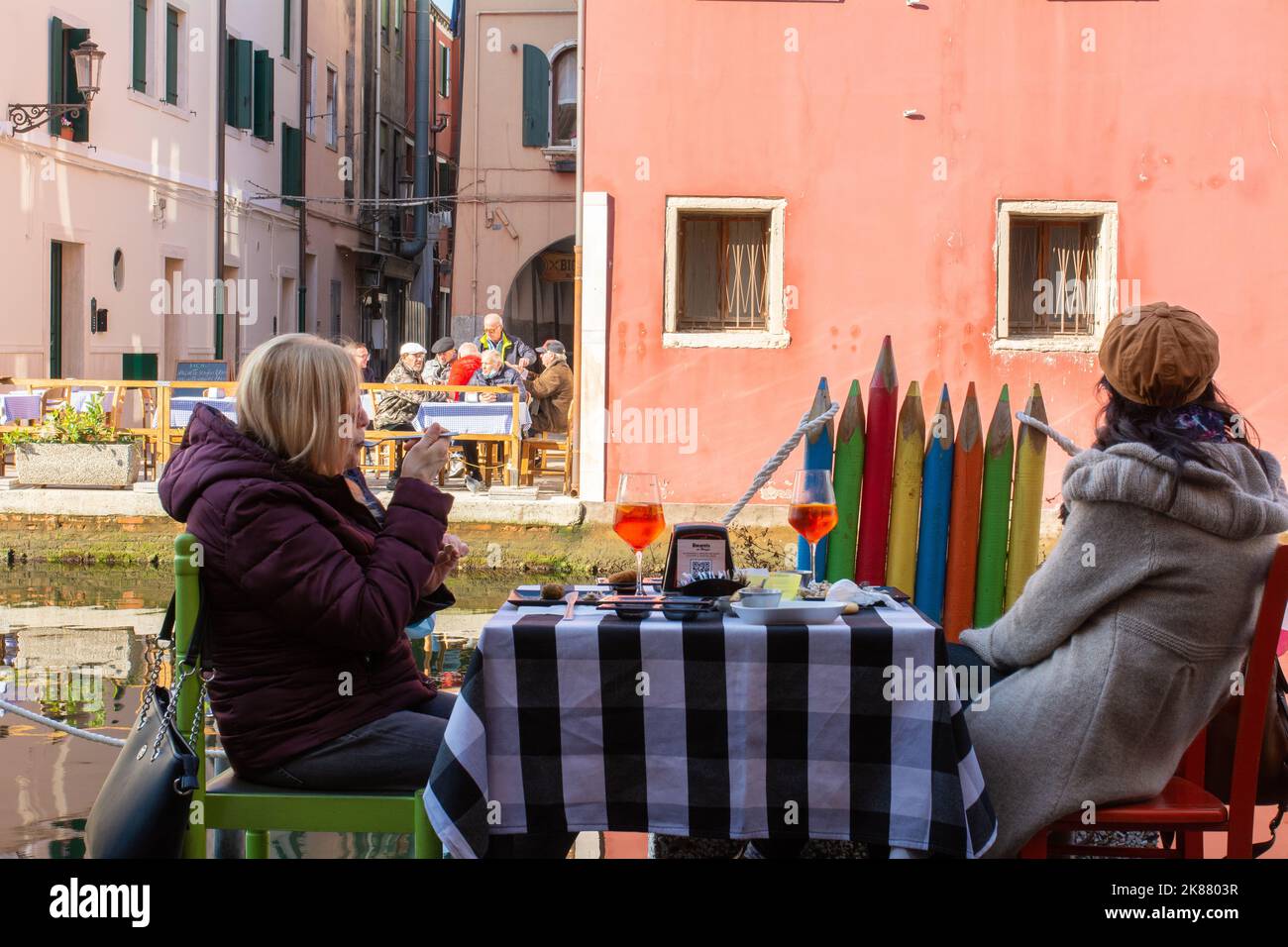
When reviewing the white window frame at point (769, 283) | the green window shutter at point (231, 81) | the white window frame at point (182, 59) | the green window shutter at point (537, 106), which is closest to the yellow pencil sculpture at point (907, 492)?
the white window frame at point (769, 283)

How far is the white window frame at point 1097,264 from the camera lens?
12039 mm

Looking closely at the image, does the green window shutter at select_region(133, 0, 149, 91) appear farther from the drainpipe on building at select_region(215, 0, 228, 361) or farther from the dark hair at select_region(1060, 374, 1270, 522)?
the dark hair at select_region(1060, 374, 1270, 522)

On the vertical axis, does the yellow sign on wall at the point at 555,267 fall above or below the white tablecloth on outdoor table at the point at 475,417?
above

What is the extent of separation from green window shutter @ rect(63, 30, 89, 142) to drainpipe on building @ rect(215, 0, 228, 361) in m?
2.78

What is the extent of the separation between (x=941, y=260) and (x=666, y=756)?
9771mm

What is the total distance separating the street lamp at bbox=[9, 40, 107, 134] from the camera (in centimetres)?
1576

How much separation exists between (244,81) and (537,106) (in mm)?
4832

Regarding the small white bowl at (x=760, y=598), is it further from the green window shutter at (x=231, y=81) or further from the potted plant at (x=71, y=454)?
the green window shutter at (x=231, y=81)

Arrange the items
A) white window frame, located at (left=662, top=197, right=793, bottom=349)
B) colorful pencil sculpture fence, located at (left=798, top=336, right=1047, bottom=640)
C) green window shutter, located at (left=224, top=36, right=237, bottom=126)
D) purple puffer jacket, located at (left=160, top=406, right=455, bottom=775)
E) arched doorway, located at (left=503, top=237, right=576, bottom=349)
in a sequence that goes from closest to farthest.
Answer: purple puffer jacket, located at (left=160, top=406, right=455, bottom=775) → colorful pencil sculpture fence, located at (left=798, top=336, right=1047, bottom=640) → white window frame, located at (left=662, top=197, right=793, bottom=349) → green window shutter, located at (left=224, top=36, right=237, bottom=126) → arched doorway, located at (left=503, top=237, right=576, bottom=349)

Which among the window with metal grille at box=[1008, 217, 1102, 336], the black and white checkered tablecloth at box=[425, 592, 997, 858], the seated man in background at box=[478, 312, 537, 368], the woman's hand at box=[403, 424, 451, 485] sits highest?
the window with metal grille at box=[1008, 217, 1102, 336]

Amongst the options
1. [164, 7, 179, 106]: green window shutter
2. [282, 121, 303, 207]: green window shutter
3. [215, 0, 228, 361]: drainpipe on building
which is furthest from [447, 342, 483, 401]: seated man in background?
[282, 121, 303, 207]: green window shutter

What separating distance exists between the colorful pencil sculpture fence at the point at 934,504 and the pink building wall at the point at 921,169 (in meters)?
A: 7.74

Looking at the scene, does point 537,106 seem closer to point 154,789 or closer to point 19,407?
point 19,407
